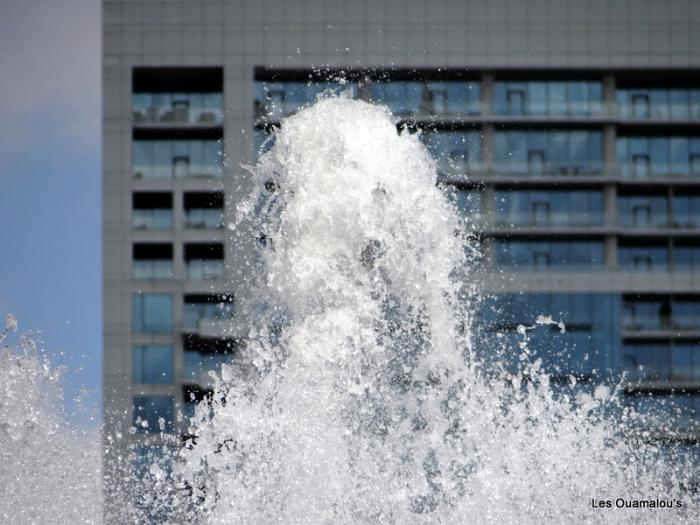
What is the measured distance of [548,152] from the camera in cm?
4734

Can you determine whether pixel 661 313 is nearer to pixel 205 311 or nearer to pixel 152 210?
pixel 205 311

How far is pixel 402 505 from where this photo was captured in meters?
21.5

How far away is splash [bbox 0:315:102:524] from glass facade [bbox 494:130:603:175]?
Result: 24.6 metres

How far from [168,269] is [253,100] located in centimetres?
566

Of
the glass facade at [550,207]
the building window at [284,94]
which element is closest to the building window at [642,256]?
the glass facade at [550,207]

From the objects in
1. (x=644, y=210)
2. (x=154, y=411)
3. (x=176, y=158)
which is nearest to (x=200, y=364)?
(x=154, y=411)

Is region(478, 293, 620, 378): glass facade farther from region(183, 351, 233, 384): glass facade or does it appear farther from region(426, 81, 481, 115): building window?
region(183, 351, 233, 384): glass facade

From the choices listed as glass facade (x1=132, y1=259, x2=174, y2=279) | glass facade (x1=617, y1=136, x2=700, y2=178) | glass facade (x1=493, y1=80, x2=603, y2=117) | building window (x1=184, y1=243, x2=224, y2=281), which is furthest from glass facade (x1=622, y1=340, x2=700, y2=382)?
glass facade (x1=132, y1=259, x2=174, y2=279)

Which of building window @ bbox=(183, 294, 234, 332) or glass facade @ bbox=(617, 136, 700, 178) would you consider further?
glass facade @ bbox=(617, 136, 700, 178)

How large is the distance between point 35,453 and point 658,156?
1125 inches

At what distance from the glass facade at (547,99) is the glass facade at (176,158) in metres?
8.65

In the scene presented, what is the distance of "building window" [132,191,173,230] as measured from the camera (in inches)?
1822

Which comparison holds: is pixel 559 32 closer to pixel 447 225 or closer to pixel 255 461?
pixel 447 225

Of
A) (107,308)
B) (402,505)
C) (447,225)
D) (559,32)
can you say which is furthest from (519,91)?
(402,505)
